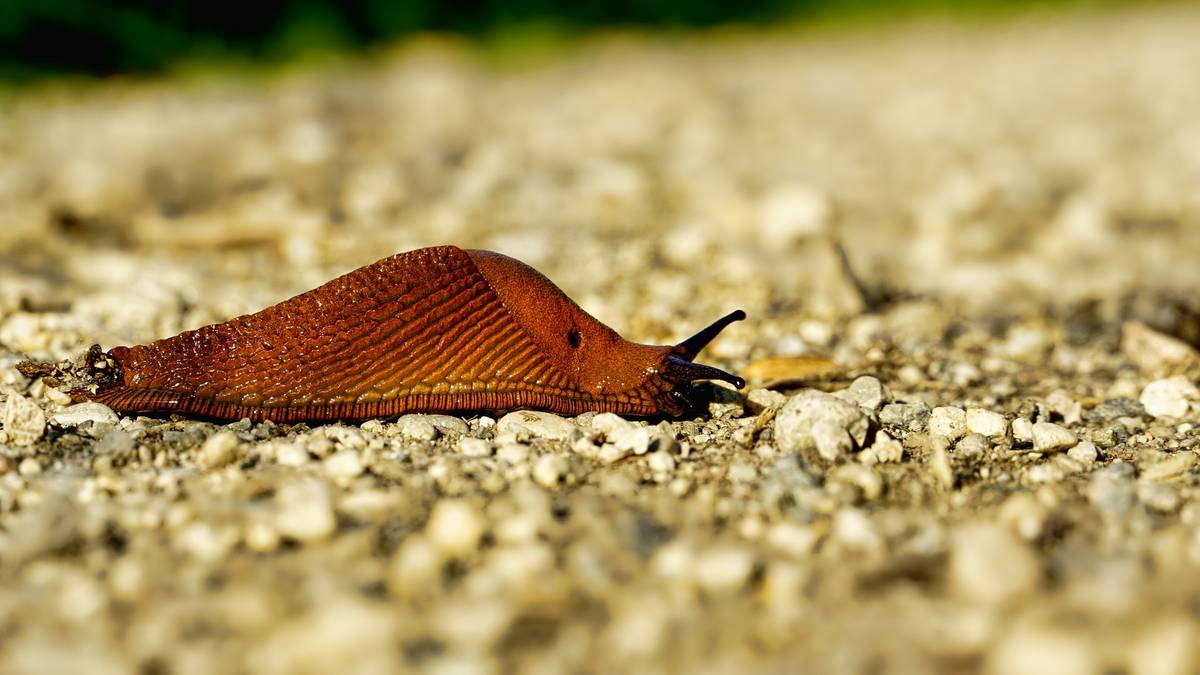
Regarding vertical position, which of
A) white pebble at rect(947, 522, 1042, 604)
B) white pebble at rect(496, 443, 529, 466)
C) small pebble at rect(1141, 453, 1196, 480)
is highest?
white pebble at rect(496, 443, 529, 466)

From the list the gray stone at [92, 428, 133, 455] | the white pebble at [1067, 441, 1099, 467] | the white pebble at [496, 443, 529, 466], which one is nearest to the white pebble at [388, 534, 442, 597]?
the white pebble at [496, 443, 529, 466]

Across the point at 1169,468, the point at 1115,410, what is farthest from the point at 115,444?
the point at 1115,410

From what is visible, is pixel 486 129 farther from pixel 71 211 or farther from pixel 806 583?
pixel 806 583

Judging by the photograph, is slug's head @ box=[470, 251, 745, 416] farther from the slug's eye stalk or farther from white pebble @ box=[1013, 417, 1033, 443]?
white pebble @ box=[1013, 417, 1033, 443]

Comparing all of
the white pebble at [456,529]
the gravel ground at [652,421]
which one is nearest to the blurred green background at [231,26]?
the gravel ground at [652,421]

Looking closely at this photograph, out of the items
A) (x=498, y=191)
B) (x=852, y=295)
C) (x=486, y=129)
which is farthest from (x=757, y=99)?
(x=852, y=295)

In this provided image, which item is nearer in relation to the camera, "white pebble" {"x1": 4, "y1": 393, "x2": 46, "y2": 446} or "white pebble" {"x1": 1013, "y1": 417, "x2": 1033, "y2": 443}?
"white pebble" {"x1": 4, "y1": 393, "x2": 46, "y2": 446}
